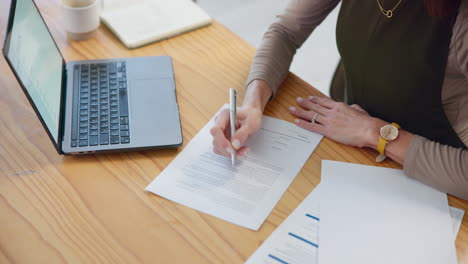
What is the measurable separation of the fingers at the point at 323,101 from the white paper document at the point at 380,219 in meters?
0.18

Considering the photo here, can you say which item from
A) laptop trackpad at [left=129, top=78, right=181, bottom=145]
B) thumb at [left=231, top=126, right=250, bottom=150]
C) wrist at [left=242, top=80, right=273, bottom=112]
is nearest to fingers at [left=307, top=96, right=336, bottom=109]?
wrist at [left=242, top=80, right=273, bottom=112]

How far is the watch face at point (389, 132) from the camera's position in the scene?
106cm

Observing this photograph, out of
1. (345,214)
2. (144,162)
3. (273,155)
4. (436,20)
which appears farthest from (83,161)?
(436,20)

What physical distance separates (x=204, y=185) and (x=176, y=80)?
1.12 ft

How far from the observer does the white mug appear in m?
1.28

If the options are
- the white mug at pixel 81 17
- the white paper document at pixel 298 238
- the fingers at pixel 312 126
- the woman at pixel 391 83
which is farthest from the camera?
the white mug at pixel 81 17

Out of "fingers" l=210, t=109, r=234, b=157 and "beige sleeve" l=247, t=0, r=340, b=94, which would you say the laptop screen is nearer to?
"fingers" l=210, t=109, r=234, b=157

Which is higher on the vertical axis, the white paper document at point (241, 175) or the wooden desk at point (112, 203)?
the white paper document at point (241, 175)

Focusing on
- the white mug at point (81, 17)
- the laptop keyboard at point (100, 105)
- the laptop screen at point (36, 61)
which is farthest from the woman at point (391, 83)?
the white mug at point (81, 17)

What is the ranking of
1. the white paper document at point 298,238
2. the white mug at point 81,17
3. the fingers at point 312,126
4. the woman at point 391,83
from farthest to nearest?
the white mug at point 81,17 < the fingers at point 312,126 < the woman at point 391,83 < the white paper document at point 298,238

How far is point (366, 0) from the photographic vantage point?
1.16 m

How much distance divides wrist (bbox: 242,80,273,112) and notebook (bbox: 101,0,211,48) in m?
0.31

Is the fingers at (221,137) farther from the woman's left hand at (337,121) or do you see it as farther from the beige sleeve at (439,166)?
the beige sleeve at (439,166)

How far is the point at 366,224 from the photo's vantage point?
0.93m
